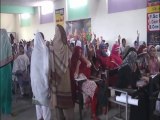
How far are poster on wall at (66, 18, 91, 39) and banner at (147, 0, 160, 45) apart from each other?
8.52ft

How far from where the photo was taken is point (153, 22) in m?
6.71

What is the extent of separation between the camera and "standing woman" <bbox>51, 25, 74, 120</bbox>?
325cm

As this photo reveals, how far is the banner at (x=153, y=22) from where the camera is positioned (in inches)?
260

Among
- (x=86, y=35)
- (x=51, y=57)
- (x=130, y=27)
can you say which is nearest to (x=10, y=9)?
(x=86, y=35)

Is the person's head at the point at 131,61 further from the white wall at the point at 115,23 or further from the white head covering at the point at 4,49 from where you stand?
the white wall at the point at 115,23

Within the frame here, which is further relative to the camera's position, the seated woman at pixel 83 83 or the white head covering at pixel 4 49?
the white head covering at pixel 4 49

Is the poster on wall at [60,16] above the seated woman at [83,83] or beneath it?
above

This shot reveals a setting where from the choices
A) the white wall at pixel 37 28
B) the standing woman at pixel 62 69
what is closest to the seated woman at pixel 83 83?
the standing woman at pixel 62 69

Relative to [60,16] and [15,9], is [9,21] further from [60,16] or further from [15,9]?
[60,16]

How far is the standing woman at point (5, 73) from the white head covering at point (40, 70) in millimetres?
834

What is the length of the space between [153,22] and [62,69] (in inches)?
170

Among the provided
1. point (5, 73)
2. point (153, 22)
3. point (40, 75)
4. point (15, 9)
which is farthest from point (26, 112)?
point (15, 9)

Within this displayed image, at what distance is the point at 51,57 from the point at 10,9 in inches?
349

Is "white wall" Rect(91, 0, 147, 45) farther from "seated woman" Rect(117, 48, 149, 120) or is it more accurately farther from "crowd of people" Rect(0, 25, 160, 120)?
"seated woman" Rect(117, 48, 149, 120)
